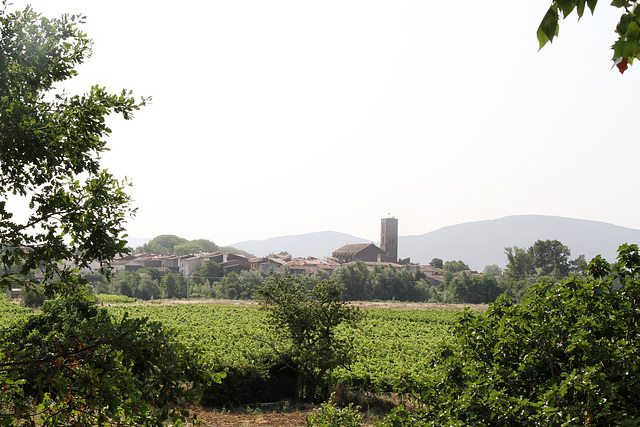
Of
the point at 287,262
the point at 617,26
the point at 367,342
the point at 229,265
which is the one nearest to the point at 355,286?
the point at 229,265

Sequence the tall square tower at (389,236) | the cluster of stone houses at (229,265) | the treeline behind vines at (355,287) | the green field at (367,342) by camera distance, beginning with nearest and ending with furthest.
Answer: the green field at (367,342), the treeline behind vines at (355,287), the cluster of stone houses at (229,265), the tall square tower at (389,236)

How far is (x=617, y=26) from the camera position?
1.97 meters

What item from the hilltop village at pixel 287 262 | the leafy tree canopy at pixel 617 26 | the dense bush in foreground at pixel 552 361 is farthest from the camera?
the hilltop village at pixel 287 262

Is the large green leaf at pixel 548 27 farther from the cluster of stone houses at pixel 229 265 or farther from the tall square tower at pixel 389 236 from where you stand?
the tall square tower at pixel 389 236

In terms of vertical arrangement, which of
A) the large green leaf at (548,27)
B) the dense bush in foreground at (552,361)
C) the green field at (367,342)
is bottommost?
the green field at (367,342)

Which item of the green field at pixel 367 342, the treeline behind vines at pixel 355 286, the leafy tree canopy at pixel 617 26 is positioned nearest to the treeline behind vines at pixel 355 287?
the treeline behind vines at pixel 355 286

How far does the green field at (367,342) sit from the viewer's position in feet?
59.5

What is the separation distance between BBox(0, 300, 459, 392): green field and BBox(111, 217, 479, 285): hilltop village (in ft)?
129

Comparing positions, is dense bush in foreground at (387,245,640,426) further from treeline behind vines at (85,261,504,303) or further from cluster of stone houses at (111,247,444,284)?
cluster of stone houses at (111,247,444,284)

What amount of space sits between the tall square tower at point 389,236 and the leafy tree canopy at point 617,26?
152297 millimetres

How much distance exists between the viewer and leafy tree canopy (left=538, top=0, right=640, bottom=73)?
6.30 ft

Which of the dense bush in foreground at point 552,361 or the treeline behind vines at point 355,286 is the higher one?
the dense bush in foreground at point 552,361

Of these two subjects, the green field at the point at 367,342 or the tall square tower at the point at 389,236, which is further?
the tall square tower at the point at 389,236

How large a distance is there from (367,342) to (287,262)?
103 m
